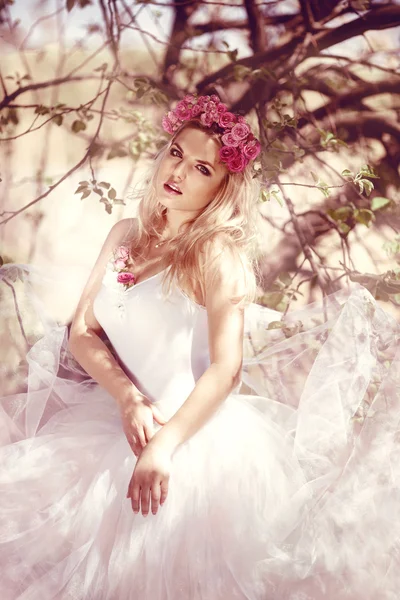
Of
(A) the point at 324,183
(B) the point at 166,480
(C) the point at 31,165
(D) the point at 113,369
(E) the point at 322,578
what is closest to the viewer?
(E) the point at 322,578

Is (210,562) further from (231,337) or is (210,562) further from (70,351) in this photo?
(70,351)

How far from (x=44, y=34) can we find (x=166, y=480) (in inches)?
59.4

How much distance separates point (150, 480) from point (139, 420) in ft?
0.61

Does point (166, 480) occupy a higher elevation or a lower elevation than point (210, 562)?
higher

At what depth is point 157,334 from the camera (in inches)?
65.2

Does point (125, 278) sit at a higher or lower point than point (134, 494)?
higher

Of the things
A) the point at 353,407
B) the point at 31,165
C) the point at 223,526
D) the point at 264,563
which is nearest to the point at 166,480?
the point at 223,526

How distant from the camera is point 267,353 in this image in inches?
70.7

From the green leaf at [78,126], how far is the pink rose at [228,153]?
0.65m

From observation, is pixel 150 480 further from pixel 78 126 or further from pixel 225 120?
pixel 78 126

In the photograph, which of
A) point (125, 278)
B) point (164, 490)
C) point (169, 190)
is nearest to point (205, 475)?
point (164, 490)

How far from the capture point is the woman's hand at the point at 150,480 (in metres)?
1.31

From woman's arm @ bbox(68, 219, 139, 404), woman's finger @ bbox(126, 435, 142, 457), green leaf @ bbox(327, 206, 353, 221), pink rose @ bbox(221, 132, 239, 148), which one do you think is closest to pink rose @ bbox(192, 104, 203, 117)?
pink rose @ bbox(221, 132, 239, 148)

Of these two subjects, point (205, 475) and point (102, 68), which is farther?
point (102, 68)
